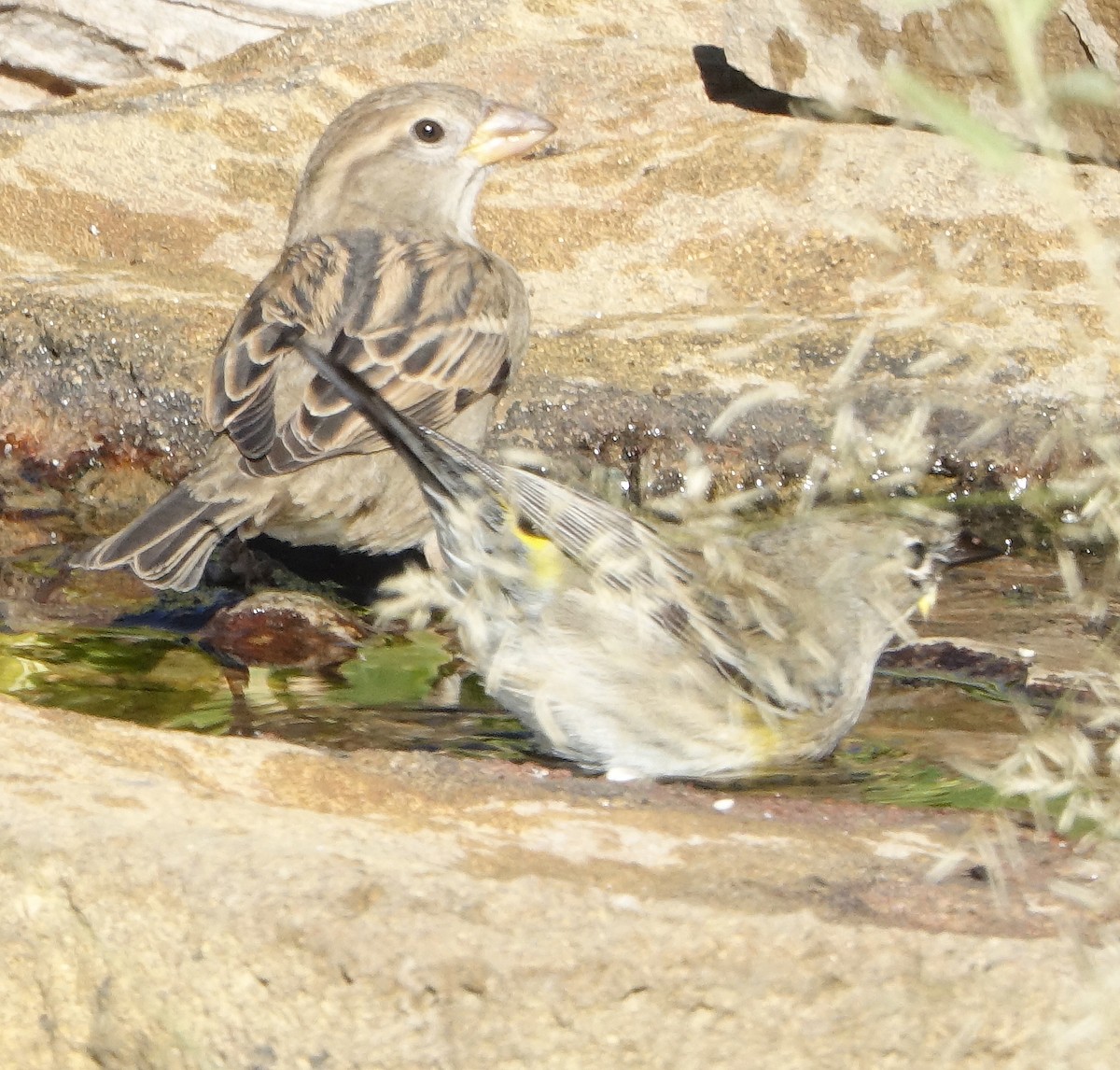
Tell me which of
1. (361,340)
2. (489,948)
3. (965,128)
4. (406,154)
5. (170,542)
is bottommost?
(170,542)

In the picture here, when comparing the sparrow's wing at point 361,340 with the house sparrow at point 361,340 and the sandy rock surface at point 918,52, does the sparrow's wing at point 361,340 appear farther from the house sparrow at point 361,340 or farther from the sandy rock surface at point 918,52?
the sandy rock surface at point 918,52

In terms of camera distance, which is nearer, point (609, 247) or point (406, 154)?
point (406, 154)

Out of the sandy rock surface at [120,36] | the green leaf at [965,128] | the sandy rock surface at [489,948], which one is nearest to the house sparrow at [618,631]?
the sandy rock surface at [489,948]

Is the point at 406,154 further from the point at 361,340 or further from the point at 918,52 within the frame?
the point at 918,52

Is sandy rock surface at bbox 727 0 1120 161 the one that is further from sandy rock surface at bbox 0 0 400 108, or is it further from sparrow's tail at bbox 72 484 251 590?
sparrow's tail at bbox 72 484 251 590

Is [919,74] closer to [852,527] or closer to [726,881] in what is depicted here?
[852,527]

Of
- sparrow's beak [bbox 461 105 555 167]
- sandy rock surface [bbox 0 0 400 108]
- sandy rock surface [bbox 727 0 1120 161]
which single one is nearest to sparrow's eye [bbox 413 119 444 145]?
sparrow's beak [bbox 461 105 555 167]

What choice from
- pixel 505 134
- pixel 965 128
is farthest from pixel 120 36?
pixel 965 128
